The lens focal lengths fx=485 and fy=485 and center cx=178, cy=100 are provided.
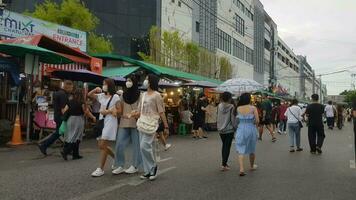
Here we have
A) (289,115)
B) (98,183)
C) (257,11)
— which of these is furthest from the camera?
(257,11)

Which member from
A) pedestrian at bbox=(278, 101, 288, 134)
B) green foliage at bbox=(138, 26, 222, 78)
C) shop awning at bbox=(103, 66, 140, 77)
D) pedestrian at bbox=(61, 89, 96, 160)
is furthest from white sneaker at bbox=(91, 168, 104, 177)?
green foliage at bbox=(138, 26, 222, 78)

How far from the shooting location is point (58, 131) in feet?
38.9

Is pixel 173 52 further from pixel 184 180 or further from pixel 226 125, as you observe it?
pixel 184 180

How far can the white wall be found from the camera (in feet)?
160

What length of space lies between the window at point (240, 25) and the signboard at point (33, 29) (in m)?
45.3

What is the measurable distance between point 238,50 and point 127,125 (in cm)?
5963

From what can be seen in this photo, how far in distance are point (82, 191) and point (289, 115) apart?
8.91m

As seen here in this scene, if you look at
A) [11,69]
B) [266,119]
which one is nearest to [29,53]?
[11,69]

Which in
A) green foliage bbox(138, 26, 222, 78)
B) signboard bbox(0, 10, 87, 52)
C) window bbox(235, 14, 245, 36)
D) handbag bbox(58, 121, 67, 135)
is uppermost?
window bbox(235, 14, 245, 36)

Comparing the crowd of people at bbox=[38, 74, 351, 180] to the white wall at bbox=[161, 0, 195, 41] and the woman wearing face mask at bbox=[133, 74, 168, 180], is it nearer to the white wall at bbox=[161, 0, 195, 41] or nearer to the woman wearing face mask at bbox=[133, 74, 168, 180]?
the woman wearing face mask at bbox=[133, 74, 168, 180]

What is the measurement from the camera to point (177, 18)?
49.5m

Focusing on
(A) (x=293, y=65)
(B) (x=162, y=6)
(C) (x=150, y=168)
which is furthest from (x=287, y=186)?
(A) (x=293, y=65)

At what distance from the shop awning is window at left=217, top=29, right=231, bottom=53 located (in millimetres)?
35428

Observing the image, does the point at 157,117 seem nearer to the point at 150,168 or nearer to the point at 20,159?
the point at 150,168
